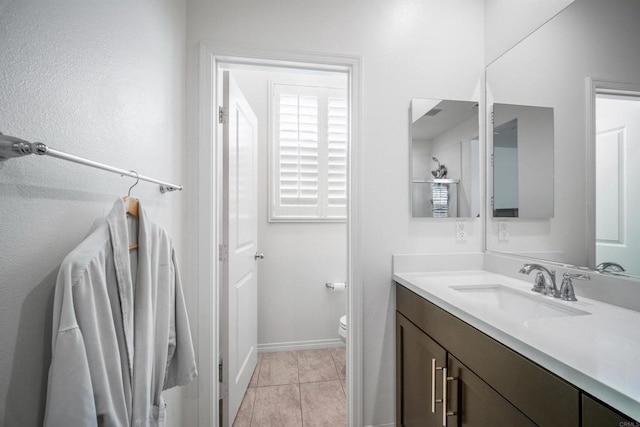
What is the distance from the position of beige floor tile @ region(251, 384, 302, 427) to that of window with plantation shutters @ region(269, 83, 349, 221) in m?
1.32

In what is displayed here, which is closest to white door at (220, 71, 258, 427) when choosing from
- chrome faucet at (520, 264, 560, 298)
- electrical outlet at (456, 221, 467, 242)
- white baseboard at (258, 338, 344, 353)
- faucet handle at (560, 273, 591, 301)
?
white baseboard at (258, 338, 344, 353)

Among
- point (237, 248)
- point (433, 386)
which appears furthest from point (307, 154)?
point (433, 386)

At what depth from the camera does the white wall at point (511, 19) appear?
1332 mm

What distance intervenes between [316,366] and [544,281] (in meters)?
1.78

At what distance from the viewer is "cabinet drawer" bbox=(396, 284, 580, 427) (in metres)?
0.64

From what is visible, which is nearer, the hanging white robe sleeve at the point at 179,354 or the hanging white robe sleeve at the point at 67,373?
the hanging white robe sleeve at the point at 67,373

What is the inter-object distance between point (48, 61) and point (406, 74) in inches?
60.0

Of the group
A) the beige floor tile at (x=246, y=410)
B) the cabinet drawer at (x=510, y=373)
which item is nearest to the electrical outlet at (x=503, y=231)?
the cabinet drawer at (x=510, y=373)

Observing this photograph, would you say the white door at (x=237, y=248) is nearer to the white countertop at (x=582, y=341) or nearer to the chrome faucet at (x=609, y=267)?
the white countertop at (x=582, y=341)

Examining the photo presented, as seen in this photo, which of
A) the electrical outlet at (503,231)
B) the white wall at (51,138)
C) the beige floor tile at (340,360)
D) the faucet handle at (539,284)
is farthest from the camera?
the beige floor tile at (340,360)

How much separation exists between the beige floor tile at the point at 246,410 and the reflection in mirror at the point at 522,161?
6.26 ft

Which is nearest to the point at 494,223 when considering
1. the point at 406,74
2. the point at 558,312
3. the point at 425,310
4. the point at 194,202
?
the point at 558,312

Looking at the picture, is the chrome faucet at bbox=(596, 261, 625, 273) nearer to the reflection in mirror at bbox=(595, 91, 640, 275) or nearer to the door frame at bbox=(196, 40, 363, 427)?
the reflection in mirror at bbox=(595, 91, 640, 275)

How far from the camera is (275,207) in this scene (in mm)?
2543
